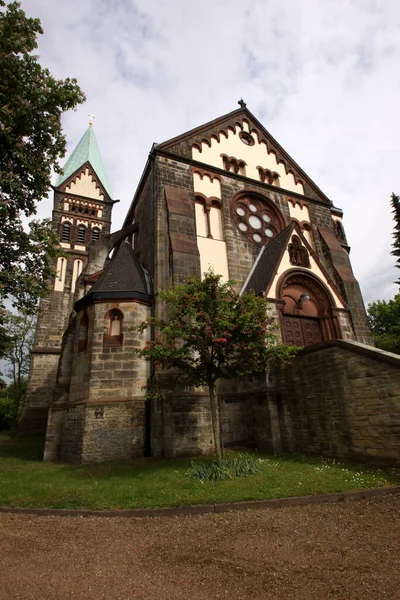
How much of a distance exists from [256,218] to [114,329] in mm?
9731

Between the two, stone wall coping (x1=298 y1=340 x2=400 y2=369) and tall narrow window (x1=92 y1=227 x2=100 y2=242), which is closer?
stone wall coping (x1=298 y1=340 x2=400 y2=369)

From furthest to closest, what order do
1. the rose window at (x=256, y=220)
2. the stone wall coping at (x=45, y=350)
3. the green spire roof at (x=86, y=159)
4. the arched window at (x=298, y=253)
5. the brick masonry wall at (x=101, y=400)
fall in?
the green spire roof at (x=86, y=159) < the stone wall coping at (x=45, y=350) < the rose window at (x=256, y=220) < the arched window at (x=298, y=253) < the brick masonry wall at (x=101, y=400)

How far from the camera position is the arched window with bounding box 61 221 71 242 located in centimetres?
3009

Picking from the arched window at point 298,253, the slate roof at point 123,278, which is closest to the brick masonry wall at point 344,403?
the arched window at point 298,253

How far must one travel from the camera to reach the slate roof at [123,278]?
13172 mm

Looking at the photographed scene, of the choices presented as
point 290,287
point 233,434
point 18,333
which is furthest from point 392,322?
point 18,333

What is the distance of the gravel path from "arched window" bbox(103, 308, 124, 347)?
6511 mm

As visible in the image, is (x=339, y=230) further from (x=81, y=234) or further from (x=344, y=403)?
(x=81, y=234)

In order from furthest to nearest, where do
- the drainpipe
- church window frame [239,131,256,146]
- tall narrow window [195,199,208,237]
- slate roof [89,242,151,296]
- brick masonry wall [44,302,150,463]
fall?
church window frame [239,131,256,146] < tall narrow window [195,199,208,237] < slate roof [89,242,151,296] < the drainpipe < brick masonry wall [44,302,150,463]

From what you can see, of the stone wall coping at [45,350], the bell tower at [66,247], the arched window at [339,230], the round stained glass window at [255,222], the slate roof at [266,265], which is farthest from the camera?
the stone wall coping at [45,350]

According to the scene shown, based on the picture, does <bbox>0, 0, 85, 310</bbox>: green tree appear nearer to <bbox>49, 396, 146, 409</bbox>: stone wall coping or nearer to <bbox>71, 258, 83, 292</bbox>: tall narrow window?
<bbox>49, 396, 146, 409</bbox>: stone wall coping

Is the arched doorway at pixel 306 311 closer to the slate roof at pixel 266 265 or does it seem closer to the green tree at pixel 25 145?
the slate roof at pixel 266 265

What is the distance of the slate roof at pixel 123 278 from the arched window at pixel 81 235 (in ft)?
55.9

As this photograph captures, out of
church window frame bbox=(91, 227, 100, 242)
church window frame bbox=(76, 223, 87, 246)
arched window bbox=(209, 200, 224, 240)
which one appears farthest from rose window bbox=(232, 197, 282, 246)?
church window frame bbox=(91, 227, 100, 242)
